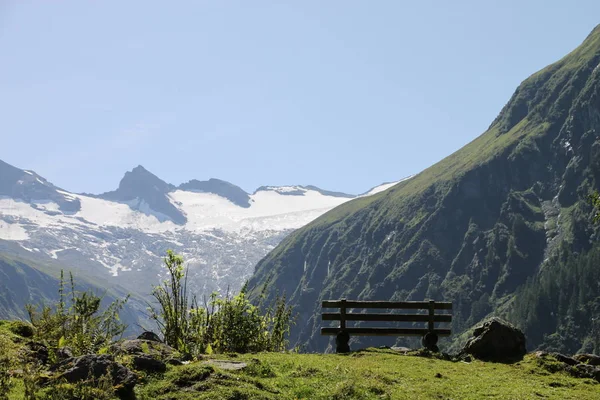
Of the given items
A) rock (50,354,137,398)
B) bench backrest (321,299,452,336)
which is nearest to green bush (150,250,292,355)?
bench backrest (321,299,452,336)

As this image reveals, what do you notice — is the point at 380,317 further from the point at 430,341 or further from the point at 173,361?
the point at 173,361

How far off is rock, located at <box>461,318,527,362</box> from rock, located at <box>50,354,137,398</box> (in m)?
18.1

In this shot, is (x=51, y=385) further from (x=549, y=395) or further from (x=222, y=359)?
(x=549, y=395)

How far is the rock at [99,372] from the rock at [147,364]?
73.0 inches

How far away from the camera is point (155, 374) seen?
16312 mm

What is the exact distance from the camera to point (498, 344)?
1087 inches

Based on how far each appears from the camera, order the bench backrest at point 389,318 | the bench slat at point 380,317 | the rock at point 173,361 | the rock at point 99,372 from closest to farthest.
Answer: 1. the rock at point 99,372
2. the rock at point 173,361
3. the bench slat at point 380,317
4. the bench backrest at point 389,318

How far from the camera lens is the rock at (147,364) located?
16.4 meters

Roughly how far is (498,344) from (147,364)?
56.7 ft

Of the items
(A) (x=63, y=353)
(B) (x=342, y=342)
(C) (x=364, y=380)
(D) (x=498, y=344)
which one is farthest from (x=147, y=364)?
(D) (x=498, y=344)

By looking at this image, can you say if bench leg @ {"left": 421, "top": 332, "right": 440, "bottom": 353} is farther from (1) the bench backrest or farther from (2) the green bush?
(2) the green bush

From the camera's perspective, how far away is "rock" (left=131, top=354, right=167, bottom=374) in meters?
16.4

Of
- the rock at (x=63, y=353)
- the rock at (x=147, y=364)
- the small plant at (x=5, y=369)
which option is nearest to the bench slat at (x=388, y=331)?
the rock at (x=147, y=364)

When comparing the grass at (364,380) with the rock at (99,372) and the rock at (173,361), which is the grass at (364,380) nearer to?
the rock at (173,361)
